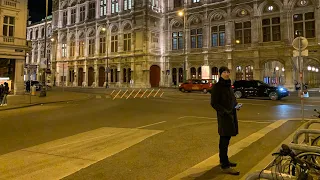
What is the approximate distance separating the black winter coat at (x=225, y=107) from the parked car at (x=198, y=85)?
28035 mm

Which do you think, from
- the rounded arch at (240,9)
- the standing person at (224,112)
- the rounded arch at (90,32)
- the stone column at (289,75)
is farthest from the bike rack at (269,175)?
the rounded arch at (90,32)

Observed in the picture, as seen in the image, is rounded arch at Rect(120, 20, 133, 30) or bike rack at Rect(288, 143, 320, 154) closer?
bike rack at Rect(288, 143, 320, 154)

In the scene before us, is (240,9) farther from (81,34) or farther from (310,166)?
(310,166)

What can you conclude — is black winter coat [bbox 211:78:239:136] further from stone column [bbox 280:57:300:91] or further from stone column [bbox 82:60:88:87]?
stone column [bbox 82:60:88:87]

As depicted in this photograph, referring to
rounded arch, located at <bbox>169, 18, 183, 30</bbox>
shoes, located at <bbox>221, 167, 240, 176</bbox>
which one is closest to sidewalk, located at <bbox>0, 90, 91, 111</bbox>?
shoes, located at <bbox>221, 167, 240, 176</bbox>

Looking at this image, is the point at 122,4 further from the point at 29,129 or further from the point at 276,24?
the point at 29,129

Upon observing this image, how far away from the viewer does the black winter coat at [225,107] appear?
509 centimetres

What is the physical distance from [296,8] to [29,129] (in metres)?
37.6

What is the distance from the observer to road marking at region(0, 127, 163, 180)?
5234mm

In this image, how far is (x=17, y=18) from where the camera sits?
95.5 feet

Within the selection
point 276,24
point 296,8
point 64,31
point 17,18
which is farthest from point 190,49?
point 64,31

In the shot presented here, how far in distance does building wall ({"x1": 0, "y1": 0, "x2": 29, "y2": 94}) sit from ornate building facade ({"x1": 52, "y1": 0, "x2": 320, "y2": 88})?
21826 millimetres

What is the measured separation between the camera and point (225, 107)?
5160 millimetres

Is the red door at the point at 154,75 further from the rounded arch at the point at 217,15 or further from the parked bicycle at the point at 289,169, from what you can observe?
the parked bicycle at the point at 289,169
